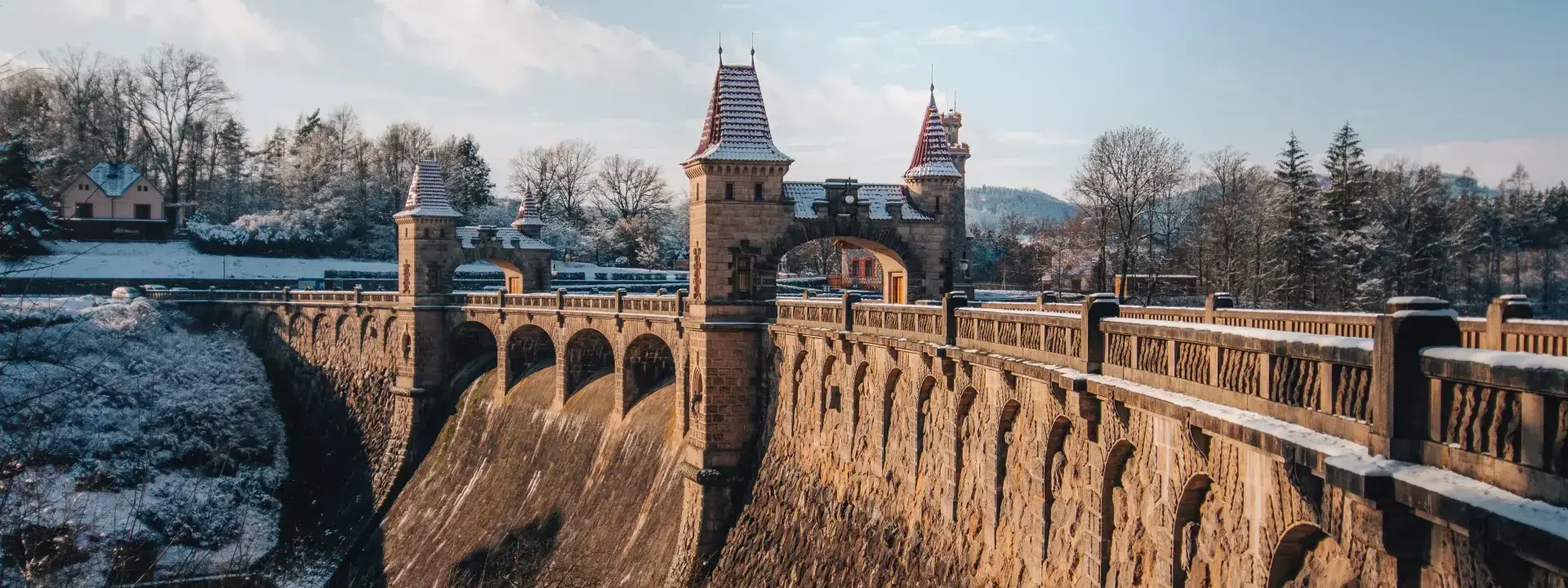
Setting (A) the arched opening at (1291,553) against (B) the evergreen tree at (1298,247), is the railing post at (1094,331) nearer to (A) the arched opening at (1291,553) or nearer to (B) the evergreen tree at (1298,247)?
(A) the arched opening at (1291,553)

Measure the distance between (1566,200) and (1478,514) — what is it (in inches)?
2262

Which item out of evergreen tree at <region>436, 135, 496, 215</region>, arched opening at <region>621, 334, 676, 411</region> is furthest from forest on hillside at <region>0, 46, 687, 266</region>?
arched opening at <region>621, 334, 676, 411</region>

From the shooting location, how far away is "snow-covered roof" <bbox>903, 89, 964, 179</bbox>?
28844mm

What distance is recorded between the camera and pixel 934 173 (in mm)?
28750

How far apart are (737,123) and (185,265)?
55.4 metres

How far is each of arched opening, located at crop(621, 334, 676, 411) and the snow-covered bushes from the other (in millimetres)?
11735

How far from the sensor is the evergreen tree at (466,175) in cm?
8919

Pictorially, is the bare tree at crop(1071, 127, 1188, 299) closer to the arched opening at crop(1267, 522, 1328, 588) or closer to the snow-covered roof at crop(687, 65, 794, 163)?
the snow-covered roof at crop(687, 65, 794, 163)

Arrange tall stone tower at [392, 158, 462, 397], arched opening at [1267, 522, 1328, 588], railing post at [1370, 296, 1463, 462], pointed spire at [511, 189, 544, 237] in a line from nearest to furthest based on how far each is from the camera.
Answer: railing post at [1370, 296, 1463, 462], arched opening at [1267, 522, 1328, 588], tall stone tower at [392, 158, 462, 397], pointed spire at [511, 189, 544, 237]

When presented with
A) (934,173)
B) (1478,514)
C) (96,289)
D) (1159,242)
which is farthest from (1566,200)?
(96,289)

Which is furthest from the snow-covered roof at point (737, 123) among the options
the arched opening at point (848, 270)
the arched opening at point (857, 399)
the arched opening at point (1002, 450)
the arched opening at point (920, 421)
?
the arched opening at point (1002, 450)

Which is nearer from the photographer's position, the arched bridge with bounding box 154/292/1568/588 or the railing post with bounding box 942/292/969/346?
the arched bridge with bounding box 154/292/1568/588

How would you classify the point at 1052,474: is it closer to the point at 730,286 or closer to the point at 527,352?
the point at 730,286

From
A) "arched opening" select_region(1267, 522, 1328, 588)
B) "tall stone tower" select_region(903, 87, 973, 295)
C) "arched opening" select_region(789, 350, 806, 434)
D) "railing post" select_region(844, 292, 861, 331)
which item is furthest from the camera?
"tall stone tower" select_region(903, 87, 973, 295)
